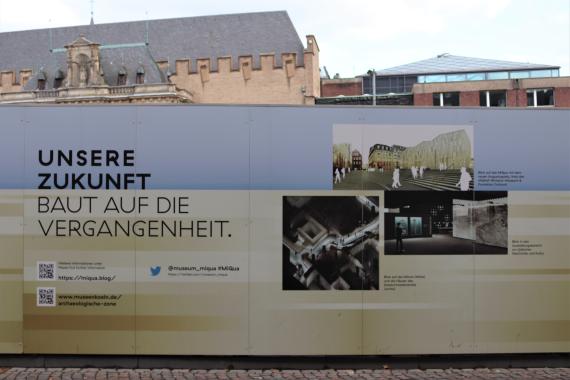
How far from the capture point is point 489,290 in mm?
5547

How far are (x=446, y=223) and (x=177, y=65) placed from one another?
57.2 meters

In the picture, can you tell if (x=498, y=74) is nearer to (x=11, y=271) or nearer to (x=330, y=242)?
(x=330, y=242)

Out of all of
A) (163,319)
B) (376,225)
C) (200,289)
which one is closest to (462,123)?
(376,225)

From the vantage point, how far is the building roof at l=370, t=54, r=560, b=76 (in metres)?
68.2

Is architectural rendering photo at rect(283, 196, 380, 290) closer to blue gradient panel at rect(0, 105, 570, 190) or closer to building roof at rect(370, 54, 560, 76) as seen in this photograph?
blue gradient panel at rect(0, 105, 570, 190)

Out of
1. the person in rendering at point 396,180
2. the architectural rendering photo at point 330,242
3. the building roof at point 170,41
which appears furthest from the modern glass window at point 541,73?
the architectural rendering photo at point 330,242

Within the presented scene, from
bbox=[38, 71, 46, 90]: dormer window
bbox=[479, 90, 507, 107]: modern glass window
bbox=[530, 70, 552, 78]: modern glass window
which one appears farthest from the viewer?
bbox=[530, 70, 552, 78]: modern glass window

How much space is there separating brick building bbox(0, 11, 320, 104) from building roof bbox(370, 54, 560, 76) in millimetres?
14670

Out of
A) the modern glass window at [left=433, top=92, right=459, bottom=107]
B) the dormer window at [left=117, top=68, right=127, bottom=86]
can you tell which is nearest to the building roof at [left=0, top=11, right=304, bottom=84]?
the dormer window at [left=117, top=68, right=127, bottom=86]

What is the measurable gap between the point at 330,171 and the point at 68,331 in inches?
109

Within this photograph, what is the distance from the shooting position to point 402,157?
18.2ft

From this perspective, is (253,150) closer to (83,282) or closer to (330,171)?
(330,171)

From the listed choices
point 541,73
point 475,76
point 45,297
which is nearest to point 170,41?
point 475,76

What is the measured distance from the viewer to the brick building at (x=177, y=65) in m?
58.8
